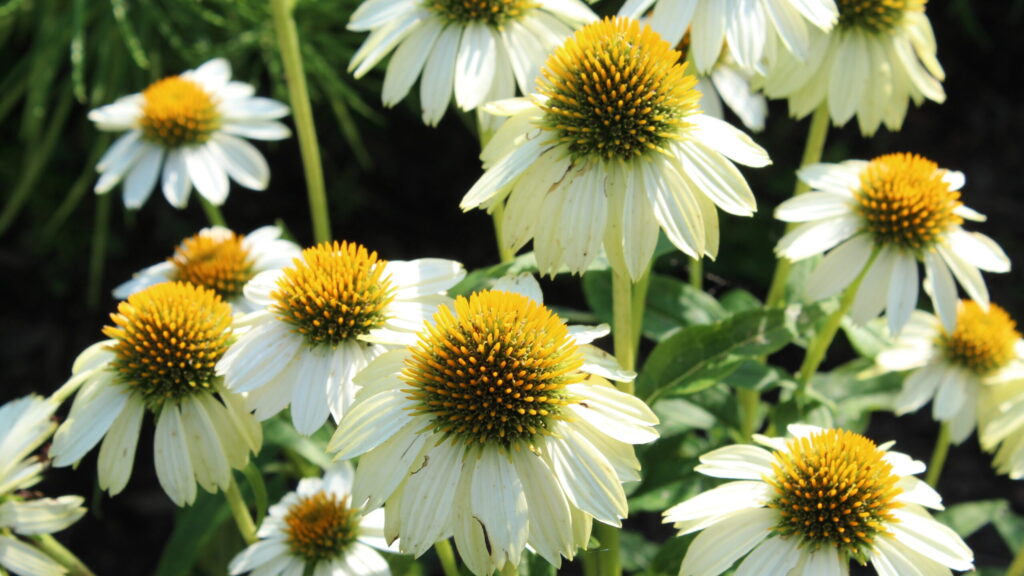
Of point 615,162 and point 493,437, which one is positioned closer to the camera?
point 493,437

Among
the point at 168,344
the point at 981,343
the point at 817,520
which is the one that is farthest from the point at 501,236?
the point at 981,343

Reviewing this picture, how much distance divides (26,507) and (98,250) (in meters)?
1.62

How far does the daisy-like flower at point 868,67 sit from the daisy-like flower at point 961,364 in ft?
1.38

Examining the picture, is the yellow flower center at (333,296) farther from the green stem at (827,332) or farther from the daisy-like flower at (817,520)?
the green stem at (827,332)

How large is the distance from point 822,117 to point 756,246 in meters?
1.29

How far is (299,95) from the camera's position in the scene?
66.5 inches

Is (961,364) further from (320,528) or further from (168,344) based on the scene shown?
(168,344)

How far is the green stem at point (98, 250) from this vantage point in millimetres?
2828

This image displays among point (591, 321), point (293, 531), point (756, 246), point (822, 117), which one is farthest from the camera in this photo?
point (756, 246)

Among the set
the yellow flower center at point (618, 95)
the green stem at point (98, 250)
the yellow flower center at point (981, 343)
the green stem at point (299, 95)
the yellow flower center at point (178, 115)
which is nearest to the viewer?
the yellow flower center at point (618, 95)

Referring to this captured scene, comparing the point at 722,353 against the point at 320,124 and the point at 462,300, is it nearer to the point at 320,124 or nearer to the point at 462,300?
the point at 462,300

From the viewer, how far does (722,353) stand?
1440 mm

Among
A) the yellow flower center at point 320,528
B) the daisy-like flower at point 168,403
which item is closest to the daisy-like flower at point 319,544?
the yellow flower center at point 320,528

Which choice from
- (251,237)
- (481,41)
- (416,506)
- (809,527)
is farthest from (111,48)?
(809,527)
